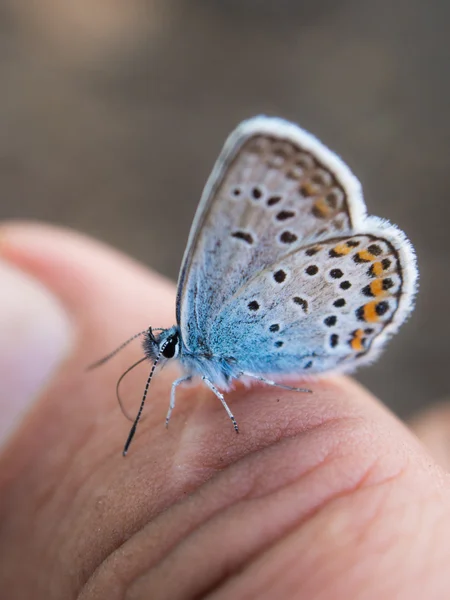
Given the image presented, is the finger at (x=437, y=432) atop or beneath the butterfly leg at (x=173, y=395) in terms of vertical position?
beneath

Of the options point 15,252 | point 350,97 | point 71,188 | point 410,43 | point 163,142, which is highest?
point 410,43

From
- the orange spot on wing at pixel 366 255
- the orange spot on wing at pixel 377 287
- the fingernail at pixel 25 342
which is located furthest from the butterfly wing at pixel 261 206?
the fingernail at pixel 25 342

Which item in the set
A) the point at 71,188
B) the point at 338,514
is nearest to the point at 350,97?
the point at 71,188

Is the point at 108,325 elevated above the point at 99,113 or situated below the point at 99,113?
below

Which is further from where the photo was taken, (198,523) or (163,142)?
(163,142)

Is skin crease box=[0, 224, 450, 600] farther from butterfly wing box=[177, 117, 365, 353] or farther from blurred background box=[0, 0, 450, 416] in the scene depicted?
blurred background box=[0, 0, 450, 416]

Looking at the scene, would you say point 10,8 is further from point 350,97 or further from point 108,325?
point 108,325

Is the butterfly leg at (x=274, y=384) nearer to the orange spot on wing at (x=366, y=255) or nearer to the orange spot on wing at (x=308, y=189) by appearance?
the orange spot on wing at (x=366, y=255)
